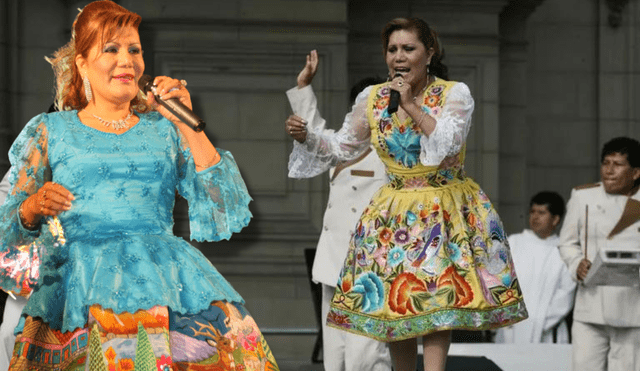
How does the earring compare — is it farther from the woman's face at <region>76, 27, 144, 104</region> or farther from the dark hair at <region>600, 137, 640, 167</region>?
the dark hair at <region>600, 137, 640, 167</region>

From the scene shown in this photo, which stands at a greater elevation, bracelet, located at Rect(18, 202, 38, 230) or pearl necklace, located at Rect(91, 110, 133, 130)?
pearl necklace, located at Rect(91, 110, 133, 130)

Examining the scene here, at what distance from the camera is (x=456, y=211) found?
4.72 metres

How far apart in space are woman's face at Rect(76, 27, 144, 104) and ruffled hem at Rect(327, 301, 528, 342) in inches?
61.6

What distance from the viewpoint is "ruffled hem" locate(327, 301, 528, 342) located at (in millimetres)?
4543

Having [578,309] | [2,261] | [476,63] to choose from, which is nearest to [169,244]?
[2,261]

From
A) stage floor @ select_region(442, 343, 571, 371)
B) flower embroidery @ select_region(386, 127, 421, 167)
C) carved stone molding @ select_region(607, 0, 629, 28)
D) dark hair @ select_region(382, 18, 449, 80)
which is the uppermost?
carved stone molding @ select_region(607, 0, 629, 28)

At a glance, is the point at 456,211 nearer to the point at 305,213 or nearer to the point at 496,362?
the point at 496,362

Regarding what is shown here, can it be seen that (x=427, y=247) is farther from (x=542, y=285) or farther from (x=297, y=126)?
(x=542, y=285)

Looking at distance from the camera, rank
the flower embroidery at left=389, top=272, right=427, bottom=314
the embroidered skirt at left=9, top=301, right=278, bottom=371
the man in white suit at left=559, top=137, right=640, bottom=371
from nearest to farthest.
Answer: the embroidered skirt at left=9, top=301, right=278, bottom=371 < the flower embroidery at left=389, top=272, right=427, bottom=314 < the man in white suit at left=559, top=137, right=640, bottom=371

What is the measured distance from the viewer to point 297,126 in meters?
5.02

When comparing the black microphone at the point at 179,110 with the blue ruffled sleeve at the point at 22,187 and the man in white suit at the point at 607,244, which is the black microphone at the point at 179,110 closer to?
the blue ruffled sleeve at the point at 22,187

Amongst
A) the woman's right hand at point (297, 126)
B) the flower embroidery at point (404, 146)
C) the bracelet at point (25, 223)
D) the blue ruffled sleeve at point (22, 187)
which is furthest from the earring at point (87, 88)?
the flower embroidery at point (404, 146)

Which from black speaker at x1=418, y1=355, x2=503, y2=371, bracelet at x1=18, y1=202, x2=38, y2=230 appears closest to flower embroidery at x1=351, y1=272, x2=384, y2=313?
bracelet at x1=18, y1=202, x2=38, y2=230

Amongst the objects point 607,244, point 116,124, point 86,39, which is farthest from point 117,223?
point 607,244
